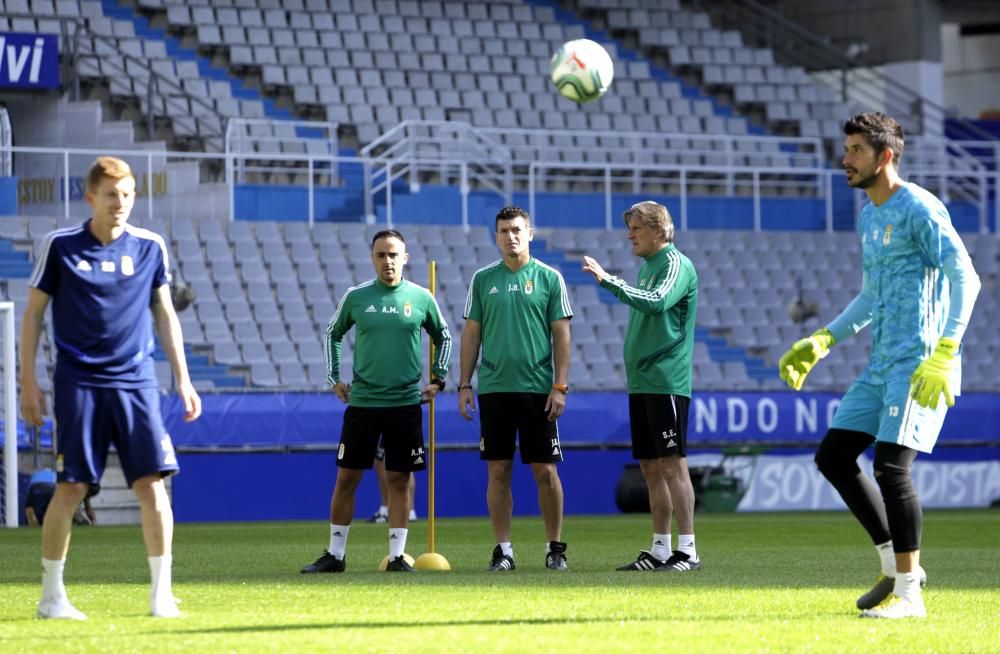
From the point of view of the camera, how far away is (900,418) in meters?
7.00

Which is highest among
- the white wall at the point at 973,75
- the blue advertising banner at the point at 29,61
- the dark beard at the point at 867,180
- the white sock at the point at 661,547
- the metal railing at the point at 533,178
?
the white wall at the point at 973,75

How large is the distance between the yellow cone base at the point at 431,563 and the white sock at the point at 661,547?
113 centimetres

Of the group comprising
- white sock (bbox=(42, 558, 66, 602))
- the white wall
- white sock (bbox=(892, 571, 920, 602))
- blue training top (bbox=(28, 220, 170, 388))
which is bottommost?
white sock (bbox=(892, 571, 920, 602))

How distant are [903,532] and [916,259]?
1.03 m

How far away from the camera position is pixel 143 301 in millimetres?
7102

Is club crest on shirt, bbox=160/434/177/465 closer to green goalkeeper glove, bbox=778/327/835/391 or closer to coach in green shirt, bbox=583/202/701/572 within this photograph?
green goalkeeper glove, bbox=778/327/835/391

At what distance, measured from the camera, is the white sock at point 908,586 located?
23.1 feet

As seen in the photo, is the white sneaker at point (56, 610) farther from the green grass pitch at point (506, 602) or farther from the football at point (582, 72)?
the football at point (582, 72)

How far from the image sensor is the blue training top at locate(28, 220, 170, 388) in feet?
22.9

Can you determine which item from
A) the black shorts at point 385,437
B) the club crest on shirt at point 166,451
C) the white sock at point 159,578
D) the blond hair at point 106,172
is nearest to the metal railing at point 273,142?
the black shorts at point 385,437

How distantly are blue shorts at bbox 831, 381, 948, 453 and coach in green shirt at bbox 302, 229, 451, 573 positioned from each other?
3.26 meters

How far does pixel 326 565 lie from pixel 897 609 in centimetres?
364

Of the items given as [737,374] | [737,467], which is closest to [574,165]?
[737,374]

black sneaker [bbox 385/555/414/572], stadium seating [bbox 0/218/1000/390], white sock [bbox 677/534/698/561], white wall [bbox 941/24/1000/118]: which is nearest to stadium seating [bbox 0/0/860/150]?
stadium seating [bbox 0/218/1000/390]
